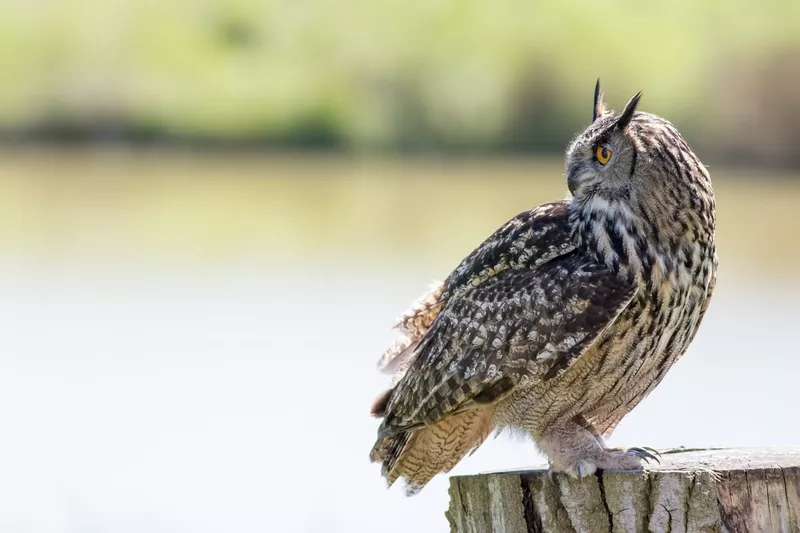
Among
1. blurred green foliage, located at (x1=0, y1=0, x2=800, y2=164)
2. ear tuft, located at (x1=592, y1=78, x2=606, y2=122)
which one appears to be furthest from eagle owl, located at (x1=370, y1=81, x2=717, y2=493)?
blurred green foliage, located at (x1=0, y1=0, x2=800, y2=164)

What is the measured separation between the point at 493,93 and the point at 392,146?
2293mm

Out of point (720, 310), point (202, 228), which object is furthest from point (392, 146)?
point (720, 310)

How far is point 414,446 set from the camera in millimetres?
4105

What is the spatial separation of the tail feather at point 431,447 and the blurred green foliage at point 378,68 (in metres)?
17.6

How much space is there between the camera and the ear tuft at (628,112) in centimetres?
368

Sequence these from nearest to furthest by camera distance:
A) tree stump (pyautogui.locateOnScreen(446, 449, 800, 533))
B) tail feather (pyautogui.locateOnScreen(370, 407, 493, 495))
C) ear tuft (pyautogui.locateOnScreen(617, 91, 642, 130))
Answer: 1. tree stump (pyautogui.locateOnScreen(446, 449, 800, 533))
2. ear tuft (pyautogui.locateOnScreen(617, 91, 642, 130))
3. tail feather (pyautogui.locateOnScreen(370, 407, 493, 495))

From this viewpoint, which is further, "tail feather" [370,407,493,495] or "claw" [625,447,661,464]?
"tail feather" [370,407,493,495]

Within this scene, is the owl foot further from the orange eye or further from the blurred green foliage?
the blurred green foliage

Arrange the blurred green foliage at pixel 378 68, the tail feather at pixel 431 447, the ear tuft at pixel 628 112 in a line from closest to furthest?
the ear tuft at pixel 628 112 → the tail feather at pixel 431 447 → the blurred green foliage at pixel 378 68

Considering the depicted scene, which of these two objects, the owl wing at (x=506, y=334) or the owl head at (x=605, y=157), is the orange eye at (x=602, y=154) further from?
the owl wing at (x=506, y=334)

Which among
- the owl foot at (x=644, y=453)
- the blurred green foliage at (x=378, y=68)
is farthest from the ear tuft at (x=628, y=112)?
the blurred green foliage at (x=378, y=68)

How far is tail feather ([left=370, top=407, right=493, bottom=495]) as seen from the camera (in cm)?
404

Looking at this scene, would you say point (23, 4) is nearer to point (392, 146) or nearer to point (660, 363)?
point (392, 146)

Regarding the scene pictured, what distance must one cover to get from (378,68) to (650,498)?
2134 cm
